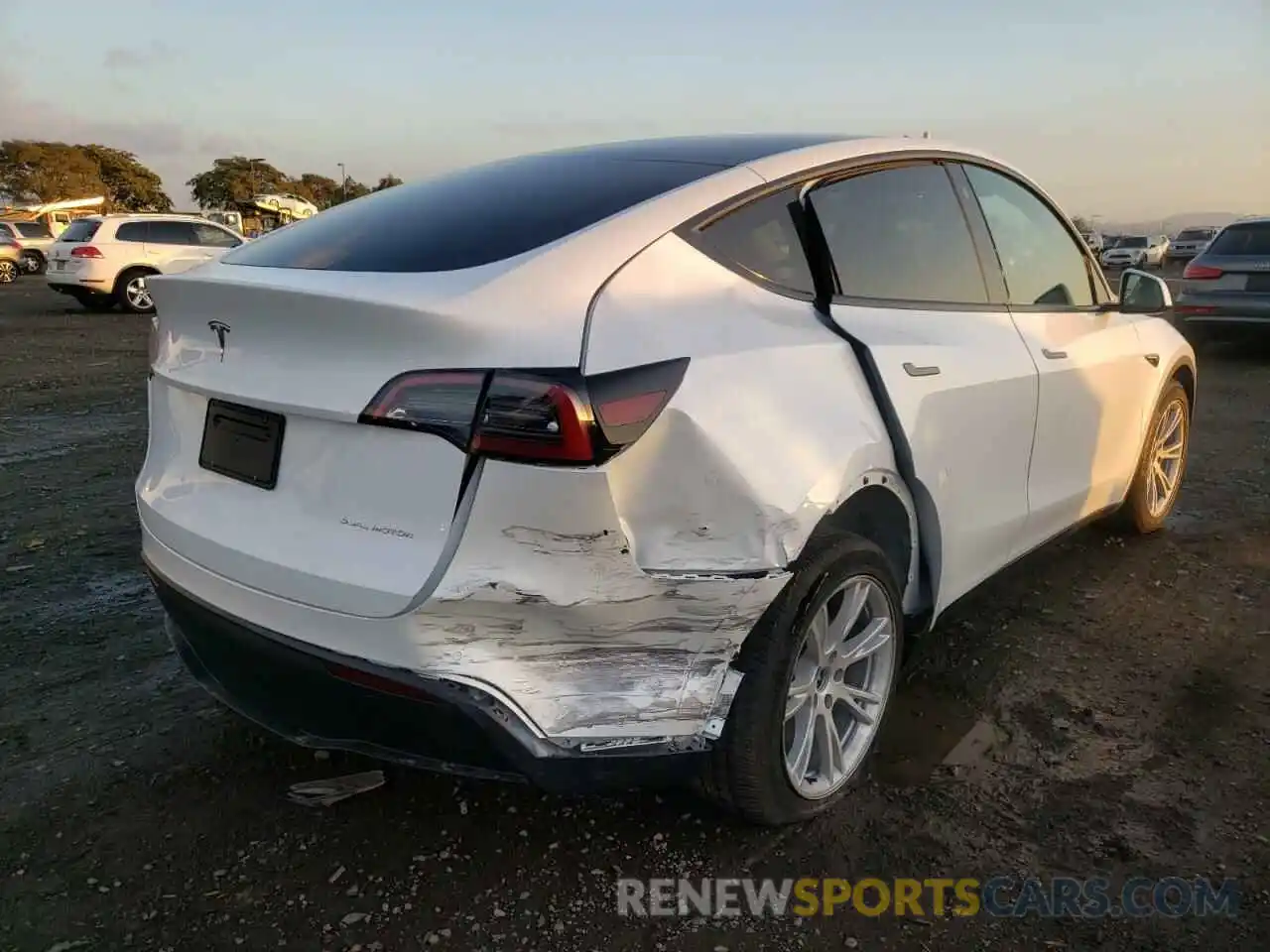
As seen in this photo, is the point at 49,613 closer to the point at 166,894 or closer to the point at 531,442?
the point at 166,894

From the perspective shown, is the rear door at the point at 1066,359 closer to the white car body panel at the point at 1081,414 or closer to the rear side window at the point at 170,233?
the white car body panel at the point at 1081,414

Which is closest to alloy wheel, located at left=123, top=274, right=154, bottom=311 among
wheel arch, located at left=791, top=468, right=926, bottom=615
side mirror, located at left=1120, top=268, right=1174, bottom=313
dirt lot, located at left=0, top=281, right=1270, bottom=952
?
dirt lot, located at left=0, top=281, right=1270, bottom=952

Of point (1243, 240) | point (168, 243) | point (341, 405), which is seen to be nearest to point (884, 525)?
point (341, 405)

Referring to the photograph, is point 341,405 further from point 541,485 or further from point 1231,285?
point 1231,285

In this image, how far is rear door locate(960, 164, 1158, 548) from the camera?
129 inches

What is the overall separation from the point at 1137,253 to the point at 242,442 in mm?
42471

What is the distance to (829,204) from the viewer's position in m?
2.63

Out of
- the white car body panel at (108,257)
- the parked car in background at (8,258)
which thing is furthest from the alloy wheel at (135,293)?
the parked car in background at (8,258)

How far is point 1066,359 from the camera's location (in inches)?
132

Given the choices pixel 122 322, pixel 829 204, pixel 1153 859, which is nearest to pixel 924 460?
pixel 829 204

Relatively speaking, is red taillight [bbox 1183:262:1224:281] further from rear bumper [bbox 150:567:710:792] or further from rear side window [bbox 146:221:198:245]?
rear side window [bbox 146:221:198:245]

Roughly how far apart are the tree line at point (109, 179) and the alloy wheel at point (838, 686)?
55.9m

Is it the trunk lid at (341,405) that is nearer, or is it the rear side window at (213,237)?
the trunk lid at (341,405)

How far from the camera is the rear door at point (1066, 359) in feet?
10.7
